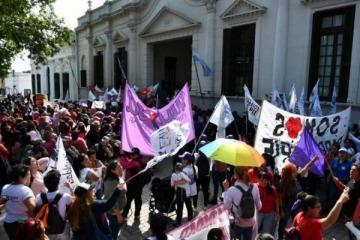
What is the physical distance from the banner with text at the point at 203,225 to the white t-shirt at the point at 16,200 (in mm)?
1693

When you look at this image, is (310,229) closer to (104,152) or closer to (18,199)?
(18,199)

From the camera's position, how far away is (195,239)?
360 cm

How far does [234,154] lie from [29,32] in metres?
14.8

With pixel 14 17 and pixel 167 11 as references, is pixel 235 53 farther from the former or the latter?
pixel 14 17

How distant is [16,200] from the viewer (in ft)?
11.9

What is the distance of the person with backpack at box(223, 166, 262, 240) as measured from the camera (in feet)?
13.1

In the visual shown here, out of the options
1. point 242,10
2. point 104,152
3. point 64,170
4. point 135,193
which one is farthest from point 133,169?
point 242,10

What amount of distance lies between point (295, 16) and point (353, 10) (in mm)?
2061

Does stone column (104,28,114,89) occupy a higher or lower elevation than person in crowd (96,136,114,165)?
higher

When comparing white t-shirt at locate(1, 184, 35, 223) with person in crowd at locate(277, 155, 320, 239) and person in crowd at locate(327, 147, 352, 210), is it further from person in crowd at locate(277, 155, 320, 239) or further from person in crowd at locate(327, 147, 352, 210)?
person in crowd at locate(327, 147, 352, 210)

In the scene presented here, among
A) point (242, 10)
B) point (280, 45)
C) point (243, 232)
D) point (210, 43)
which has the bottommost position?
point (243, 232)

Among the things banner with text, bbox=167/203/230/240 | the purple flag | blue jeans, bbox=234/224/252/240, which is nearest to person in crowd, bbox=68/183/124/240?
banner with text, bbox=167/203/230/240

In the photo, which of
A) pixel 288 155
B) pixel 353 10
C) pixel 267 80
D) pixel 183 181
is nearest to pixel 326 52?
pixel 353 10

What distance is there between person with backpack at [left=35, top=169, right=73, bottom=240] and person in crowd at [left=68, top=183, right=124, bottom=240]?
98 millimetres
